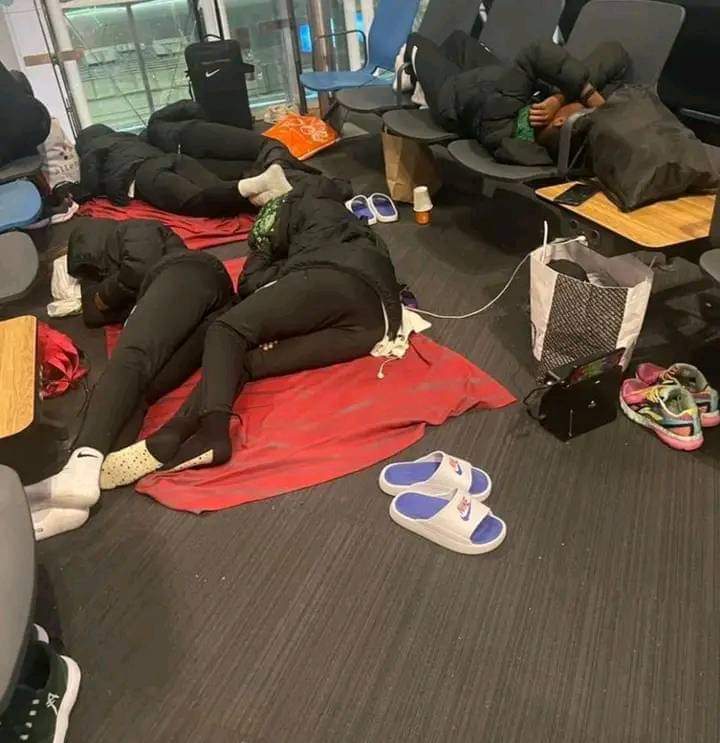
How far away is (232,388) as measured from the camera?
7.04 feet

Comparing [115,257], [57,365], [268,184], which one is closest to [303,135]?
[268,184]

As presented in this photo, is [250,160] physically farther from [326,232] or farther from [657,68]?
[657,68]

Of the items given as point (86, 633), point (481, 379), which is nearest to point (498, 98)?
point (481, 379)

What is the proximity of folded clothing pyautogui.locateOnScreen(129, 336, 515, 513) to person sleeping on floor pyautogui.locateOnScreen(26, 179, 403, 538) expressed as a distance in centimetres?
5

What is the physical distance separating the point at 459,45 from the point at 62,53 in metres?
2.80

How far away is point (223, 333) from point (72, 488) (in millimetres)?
638

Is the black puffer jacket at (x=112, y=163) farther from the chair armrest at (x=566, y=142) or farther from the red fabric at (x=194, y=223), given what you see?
the chair armrest at (x=566, y=142)

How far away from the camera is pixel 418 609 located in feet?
5.40

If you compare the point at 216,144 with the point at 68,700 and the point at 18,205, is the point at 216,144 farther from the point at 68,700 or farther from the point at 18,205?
the point at 68,700

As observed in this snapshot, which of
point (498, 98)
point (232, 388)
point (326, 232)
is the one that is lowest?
point (232, 388)

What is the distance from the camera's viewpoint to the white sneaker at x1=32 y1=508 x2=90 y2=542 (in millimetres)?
1880

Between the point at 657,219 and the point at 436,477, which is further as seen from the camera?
the point at 657,219

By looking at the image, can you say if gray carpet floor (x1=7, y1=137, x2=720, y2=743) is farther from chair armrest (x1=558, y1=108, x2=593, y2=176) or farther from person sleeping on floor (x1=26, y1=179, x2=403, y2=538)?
chair armrest (x1=558, y1=108, x2=593, y2=176)

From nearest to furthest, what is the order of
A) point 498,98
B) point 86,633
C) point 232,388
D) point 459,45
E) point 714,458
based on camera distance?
point 86,633, point 714,458, point 232,388, point 498,98, point 459,45
